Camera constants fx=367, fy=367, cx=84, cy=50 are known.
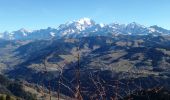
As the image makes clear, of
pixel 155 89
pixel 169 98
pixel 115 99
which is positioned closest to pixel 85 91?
pixel 115 99

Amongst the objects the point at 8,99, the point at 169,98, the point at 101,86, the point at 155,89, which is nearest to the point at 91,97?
the point at 101,86

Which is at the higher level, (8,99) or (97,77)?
(97,77)

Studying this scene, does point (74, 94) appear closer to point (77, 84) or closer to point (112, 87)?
point (77, 84)

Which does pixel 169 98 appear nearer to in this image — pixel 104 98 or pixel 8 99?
pixel 8 99

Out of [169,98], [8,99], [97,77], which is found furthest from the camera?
[8,99]

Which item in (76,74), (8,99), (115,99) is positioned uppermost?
(76,74)

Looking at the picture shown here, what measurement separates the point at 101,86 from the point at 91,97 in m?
0.29

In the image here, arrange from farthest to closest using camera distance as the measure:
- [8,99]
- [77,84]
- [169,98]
A: [8,99]
[169,98]
[77,84]

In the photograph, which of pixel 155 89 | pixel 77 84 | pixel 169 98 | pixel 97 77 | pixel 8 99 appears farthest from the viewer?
pixel 8 99

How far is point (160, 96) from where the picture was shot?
129m

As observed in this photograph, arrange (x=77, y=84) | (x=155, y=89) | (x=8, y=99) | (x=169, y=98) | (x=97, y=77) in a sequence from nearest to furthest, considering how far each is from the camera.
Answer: (x=77, y=84), (x=155, y=89), (x=97, y=77), (x=169, y=98), (x=8, y=99)

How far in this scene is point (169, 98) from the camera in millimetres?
122250

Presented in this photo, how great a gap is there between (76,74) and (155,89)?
147cm

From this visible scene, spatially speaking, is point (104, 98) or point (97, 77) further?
point (97, 77)
